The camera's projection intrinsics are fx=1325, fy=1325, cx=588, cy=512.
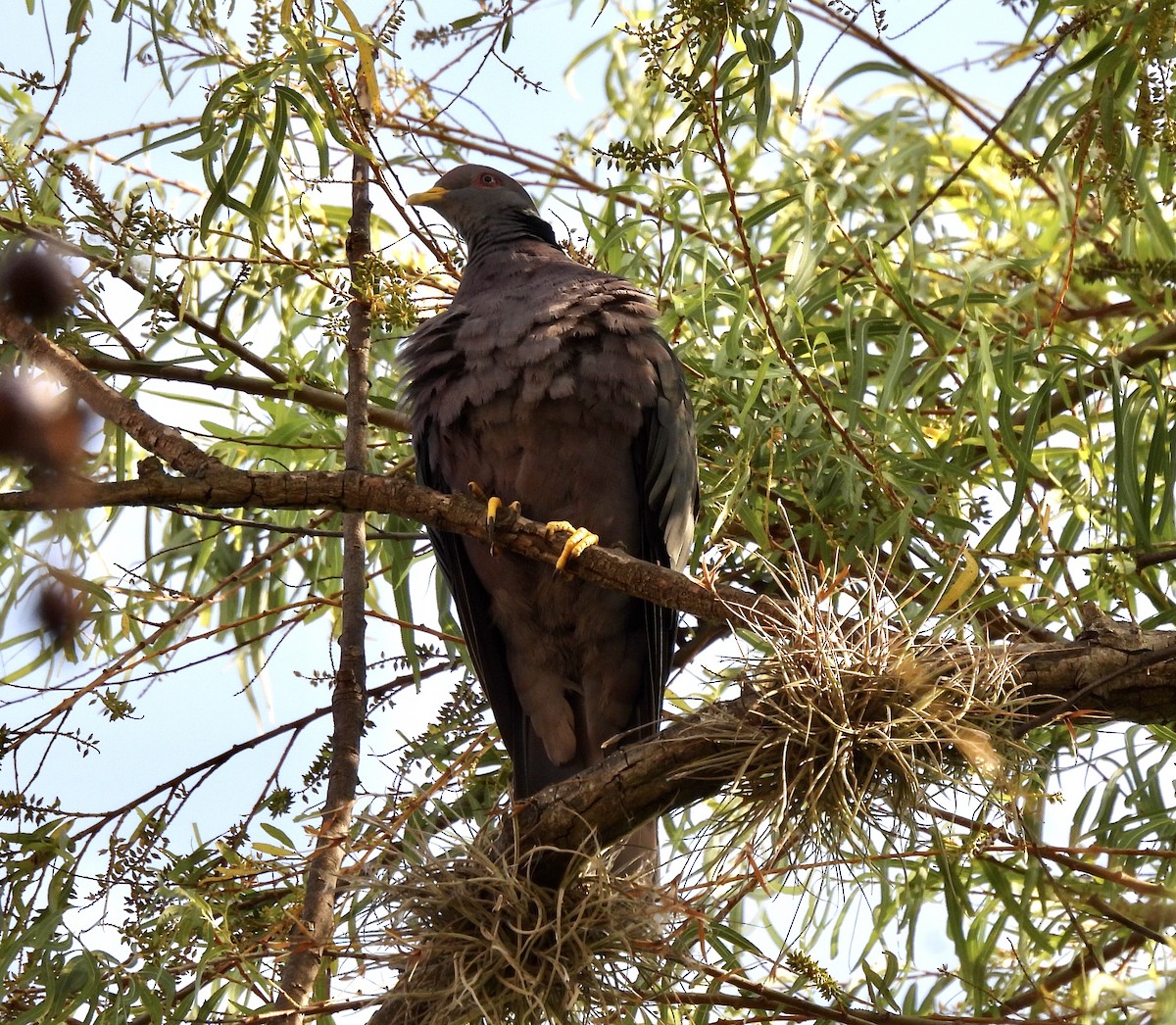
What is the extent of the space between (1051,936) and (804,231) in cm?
162

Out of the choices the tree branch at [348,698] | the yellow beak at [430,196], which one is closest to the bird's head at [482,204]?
the yellow beak at [430,196]

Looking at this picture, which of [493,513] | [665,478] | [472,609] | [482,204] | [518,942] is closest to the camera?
[518,942]

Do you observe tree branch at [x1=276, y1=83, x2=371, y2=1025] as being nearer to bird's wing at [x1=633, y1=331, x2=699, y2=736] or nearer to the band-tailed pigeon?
the band-tailed pigeon

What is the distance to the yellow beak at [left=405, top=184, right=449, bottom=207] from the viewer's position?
143 inches

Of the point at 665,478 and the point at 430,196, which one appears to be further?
the point at 430,196

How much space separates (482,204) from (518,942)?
2.14 m

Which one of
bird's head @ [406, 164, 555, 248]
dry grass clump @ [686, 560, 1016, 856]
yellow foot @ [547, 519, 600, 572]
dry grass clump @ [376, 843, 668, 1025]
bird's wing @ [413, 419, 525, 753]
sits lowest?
dry grass clump @ [376, 843, 668, 1025]

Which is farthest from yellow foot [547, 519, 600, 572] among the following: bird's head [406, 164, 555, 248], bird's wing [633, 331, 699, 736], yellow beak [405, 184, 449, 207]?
yellow beak [405, 184, 449, 207]

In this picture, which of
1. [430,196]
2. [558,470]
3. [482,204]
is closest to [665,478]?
[558,470]

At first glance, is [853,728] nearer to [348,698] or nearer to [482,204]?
[348,698]

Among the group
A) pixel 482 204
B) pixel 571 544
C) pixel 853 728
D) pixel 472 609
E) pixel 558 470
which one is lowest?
pixel 853 728

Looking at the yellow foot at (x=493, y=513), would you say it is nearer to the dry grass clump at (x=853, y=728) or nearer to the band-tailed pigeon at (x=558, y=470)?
the band-tailed pigeon at (x=558, y=470)

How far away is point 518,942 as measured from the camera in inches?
81.0

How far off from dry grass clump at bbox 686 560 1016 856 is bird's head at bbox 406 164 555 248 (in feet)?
5.83
